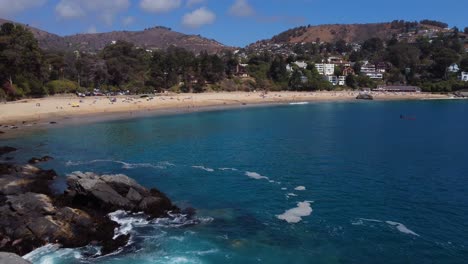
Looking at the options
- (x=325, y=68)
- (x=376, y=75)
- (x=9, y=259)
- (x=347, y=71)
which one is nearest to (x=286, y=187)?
(x=9, y=259)

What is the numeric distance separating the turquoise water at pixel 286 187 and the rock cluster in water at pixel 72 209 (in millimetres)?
1104

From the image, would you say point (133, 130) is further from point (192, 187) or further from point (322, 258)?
point (322, 258)

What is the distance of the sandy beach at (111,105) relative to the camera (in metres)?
71.7

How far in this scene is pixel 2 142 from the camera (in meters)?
51.7

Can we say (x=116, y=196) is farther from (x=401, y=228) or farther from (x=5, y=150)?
(x=5, y=150)

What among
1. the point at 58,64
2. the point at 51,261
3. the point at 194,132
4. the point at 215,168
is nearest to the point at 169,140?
the point at 194,132

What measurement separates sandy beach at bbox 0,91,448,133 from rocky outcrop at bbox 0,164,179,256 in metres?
38.7

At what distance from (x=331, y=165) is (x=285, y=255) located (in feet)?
66.8

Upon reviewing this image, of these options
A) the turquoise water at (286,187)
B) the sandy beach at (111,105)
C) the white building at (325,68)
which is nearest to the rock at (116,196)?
the turquoise water at (286,187)

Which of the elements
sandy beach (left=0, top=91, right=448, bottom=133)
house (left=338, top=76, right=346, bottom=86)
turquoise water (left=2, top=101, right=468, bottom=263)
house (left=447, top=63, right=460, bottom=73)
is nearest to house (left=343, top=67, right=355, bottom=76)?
house (left=338, top=76, right=346, bottom=86)

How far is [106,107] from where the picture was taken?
288 ft

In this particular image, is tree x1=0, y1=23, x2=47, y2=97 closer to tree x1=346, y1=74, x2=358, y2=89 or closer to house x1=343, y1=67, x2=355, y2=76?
tree x1=346, y1=74, x2=358, y2=89

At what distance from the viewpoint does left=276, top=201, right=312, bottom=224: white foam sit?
81.3 feet

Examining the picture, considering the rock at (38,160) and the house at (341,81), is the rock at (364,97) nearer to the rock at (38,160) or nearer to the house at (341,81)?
the house at (341,81)
